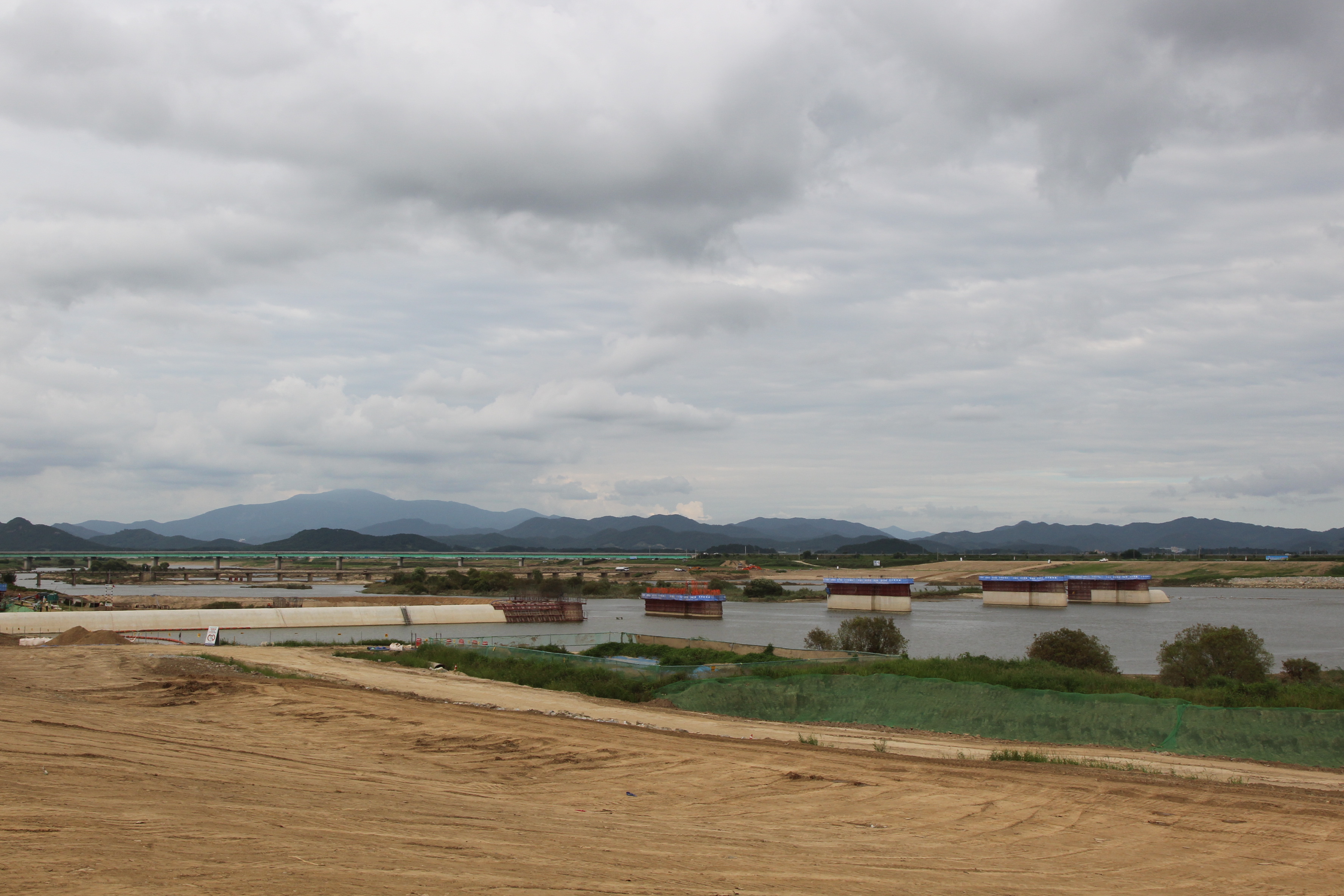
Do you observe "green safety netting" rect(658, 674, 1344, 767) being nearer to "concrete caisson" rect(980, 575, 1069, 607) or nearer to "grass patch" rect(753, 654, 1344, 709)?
"grass patch" rect(753, 654, 1344, 709)

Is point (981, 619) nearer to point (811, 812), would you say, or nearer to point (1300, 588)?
point (1300, 588)

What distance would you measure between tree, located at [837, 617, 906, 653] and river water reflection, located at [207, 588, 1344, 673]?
889 cm

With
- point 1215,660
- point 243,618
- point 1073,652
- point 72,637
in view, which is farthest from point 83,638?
point 1215,660

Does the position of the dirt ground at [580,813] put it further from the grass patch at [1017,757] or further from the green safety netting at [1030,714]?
the green safety netting at [1030,714]

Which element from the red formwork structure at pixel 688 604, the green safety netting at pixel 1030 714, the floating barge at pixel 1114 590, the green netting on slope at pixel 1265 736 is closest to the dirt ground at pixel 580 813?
the green netting on slope at pixel 1265 736

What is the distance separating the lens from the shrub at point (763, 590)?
135 meters


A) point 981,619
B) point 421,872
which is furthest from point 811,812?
point 981,619

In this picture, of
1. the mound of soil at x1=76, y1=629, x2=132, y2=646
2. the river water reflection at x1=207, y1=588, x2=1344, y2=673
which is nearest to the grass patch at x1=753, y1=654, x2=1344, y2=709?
the river water reflection at x1=207, y1=588, x2=1344, y2=673

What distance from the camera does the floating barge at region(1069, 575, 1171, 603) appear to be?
4967 inches

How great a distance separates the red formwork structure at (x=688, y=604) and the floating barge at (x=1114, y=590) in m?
60.7

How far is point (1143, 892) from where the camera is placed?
28.2ft

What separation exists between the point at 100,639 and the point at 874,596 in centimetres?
8943

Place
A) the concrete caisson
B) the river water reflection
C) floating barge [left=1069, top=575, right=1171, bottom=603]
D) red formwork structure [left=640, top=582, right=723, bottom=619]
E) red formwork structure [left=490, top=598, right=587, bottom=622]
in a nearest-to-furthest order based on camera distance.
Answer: the river water reflection, red formwork structure [left=490, top=598, right=587, bottom=622], red formwork structure [left=640, top=582, right=723, bottom=619], the concrete caisson, floating barge [left=1069, top=575, right=1171, bottom=603]

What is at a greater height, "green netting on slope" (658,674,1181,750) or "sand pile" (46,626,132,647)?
"green netting on slope" (658,674,1181,750)
